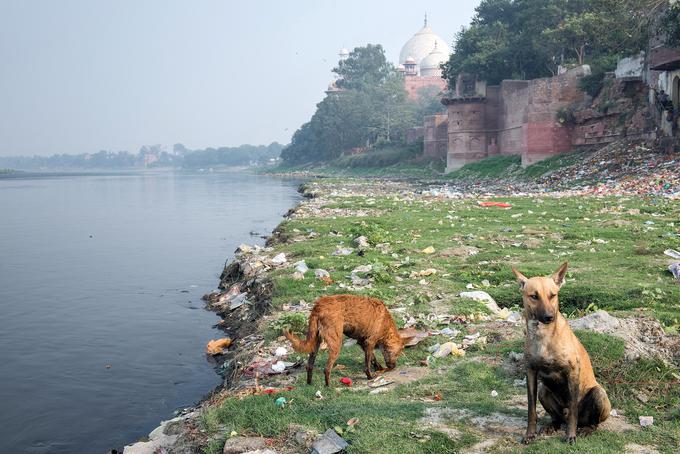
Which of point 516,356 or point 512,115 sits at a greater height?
point 512,115

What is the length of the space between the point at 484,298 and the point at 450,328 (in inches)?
44.1

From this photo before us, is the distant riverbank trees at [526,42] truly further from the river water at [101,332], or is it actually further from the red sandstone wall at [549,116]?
the river water at [101,332]

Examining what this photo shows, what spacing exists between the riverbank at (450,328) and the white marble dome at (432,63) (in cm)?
8168

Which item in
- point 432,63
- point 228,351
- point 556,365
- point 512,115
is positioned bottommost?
point 228,351

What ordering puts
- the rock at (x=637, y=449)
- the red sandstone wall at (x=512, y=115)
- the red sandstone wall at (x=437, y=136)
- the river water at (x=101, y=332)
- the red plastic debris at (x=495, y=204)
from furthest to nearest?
the red sandstone wall at (x=437, y=136) < the red sandstone wall at (x=512, y=115) < the red plastic debris at (x=495, y=204) < the river water at (x=101, y=332) < the rock at (x=637, y=449)

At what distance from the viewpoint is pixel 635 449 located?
3.85 m

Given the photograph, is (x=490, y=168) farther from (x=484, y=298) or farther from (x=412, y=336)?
(x=412, y=336)

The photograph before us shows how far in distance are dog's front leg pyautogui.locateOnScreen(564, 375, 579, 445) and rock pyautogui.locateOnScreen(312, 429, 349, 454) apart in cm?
136

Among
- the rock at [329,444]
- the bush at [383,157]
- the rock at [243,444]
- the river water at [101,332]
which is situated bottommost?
the river water at [101,332]

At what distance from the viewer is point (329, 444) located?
4.16 meters

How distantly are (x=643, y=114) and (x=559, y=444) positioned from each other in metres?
23.5

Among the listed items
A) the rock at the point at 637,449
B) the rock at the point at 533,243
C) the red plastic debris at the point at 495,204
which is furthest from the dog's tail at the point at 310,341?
the red plastic debris at the point at 495,204

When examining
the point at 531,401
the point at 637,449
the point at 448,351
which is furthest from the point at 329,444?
the point at 448,351

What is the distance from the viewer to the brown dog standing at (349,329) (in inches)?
206
